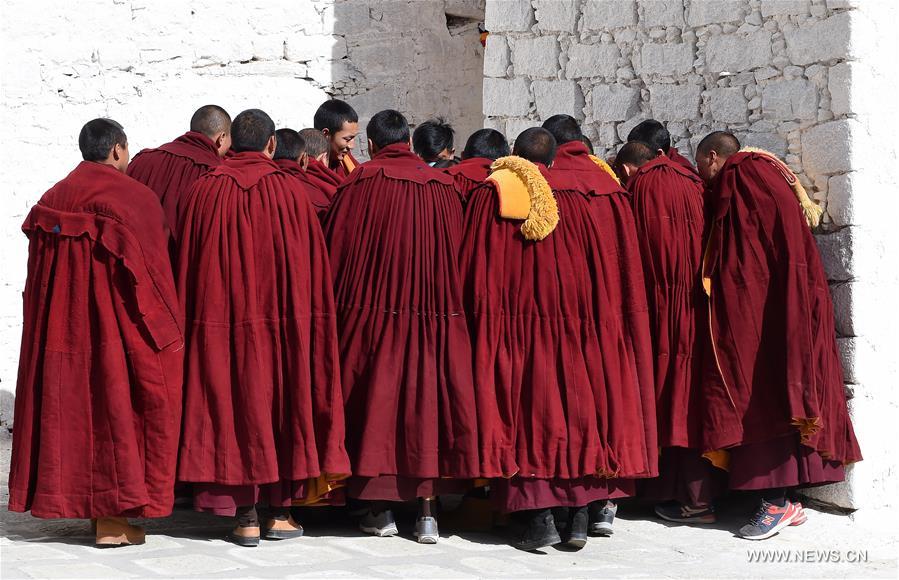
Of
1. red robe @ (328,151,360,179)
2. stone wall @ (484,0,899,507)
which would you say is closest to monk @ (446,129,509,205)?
red robe @ (328,151,360,179)

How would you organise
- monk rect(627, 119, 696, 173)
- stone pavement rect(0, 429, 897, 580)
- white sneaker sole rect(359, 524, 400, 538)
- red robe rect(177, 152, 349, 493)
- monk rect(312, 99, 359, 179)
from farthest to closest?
1. monk rect(312, 99, 359, 179)
2. monk rect(627, 119, 696, 173)
3. white sneaker sole rect(359, 524, 400, 538)
4. red robe rect(177, 152, 349, 493)
5. stone pavement rect(0, 429, 897, 580)

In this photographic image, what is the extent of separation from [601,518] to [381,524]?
0.93 m

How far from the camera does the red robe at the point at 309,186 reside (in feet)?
16.7

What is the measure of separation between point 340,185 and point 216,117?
93 centimetres

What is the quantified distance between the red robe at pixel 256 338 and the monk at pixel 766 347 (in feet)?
5.63

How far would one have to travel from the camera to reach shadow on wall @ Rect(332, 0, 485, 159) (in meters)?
7.89

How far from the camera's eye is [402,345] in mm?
4758

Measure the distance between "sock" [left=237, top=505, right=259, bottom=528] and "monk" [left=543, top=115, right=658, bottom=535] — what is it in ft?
4.61

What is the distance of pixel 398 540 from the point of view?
4777mm

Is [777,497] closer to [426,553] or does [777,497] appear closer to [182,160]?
[426,553]

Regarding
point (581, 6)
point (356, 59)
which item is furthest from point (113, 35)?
point (581, 6)

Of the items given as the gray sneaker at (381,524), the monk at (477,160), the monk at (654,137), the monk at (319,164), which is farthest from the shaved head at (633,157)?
the gray sneaker at (381,524)

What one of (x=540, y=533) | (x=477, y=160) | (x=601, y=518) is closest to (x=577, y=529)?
(x=540, y=533)

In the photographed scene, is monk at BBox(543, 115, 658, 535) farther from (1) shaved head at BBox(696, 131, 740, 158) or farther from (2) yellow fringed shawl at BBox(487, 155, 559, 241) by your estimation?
(1) shaved head at BBox(696, 131, 740, 158)
